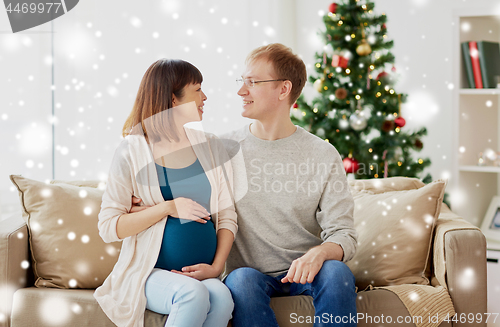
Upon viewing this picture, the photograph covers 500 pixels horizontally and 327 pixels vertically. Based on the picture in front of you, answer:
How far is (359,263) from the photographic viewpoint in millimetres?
1643

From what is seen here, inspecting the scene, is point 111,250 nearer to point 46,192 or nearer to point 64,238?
point 64,238

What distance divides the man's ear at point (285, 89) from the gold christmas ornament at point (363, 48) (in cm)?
121

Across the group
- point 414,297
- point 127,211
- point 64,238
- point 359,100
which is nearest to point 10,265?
point 64,238

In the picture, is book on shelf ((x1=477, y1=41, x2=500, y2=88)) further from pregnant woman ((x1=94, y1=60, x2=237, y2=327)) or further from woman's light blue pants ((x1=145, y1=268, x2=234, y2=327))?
woman's light blue pants ((x1=145, y1=268, x2=234, y2=327))

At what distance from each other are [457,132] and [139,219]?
216 centimetres

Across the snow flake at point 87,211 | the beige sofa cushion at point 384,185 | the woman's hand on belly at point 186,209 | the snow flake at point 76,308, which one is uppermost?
the woman's hand on belly at point 186,209

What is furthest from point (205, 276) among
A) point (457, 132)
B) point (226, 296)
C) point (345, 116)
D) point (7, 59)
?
point (457, 132)

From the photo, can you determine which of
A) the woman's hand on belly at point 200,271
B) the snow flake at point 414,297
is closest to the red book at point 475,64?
the snow flake at point 414,297

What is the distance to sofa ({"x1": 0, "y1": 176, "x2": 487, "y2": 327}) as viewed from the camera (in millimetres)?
1405

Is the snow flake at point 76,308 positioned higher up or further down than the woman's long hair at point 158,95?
further down

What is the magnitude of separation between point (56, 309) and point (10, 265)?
22cm

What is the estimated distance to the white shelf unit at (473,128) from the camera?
104 inches

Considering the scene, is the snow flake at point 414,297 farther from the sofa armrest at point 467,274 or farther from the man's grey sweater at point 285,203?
the man's grey sweater at point 285,203

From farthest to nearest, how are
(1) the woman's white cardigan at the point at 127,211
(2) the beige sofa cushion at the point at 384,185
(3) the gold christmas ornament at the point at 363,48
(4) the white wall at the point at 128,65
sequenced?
(3) the gold christmas ornament at the point at 363,48 < (4) the white wall at the point at 128,65 < (2) the beige sofa cushion at the point at 384,185 < (1) the woman's white cardigan at the point at 127,211
